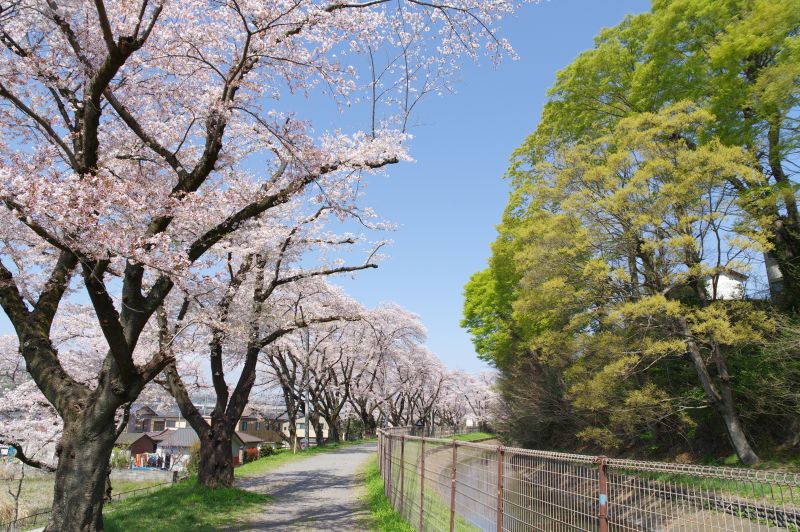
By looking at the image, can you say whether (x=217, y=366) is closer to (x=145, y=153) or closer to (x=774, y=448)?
(x=145, y=153)

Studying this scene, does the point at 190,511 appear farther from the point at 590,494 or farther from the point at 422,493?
the point at 590,494

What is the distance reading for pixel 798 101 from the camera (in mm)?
12906

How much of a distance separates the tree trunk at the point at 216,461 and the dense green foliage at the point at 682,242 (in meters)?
9.14

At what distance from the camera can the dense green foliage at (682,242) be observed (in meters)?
13.2

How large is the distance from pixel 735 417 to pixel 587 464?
12.1 meters

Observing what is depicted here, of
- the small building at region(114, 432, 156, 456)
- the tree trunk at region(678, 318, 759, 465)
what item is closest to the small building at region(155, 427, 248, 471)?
the small building at region(114, 432, 156, 456)

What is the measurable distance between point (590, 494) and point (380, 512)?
7.23 meters

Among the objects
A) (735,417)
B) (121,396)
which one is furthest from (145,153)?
(735,417)

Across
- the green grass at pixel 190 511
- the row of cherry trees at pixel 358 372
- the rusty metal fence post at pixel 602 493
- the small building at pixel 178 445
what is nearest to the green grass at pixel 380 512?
the green grass at pixel 190 511

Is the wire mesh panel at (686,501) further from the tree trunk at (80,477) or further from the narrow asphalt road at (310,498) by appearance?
the narrow asphalt road at (310,498)

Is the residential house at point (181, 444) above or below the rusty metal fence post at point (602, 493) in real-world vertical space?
below

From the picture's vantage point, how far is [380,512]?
10062 mm

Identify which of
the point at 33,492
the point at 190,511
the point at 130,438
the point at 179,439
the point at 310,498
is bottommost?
the point at 130,438

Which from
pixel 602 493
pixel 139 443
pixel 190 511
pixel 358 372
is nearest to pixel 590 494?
pixel 602 493
